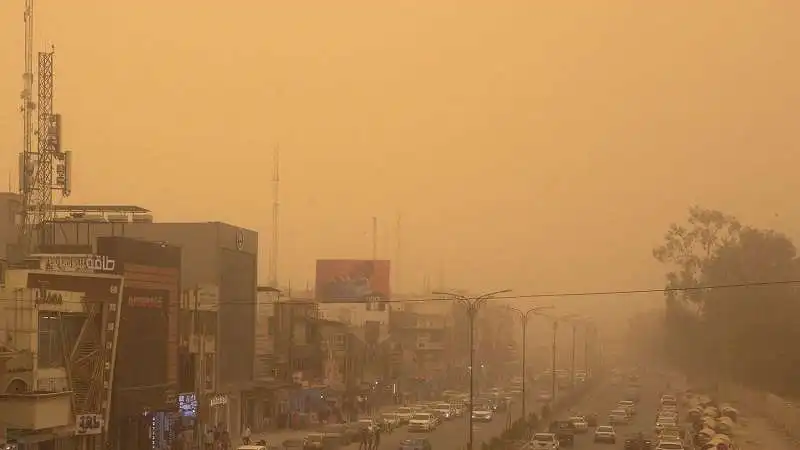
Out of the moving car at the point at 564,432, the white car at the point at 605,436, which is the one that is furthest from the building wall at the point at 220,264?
the white car at the point at 605,436

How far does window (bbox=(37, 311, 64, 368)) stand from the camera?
3947cm

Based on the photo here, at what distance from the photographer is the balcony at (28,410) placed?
3703 centimetres

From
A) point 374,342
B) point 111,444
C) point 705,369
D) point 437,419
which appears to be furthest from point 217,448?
point 705,369

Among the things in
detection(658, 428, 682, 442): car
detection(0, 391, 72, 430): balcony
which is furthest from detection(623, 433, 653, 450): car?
detection(0, 391, 72, 430): balcony

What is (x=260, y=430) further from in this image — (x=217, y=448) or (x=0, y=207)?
(x=0, y=207)

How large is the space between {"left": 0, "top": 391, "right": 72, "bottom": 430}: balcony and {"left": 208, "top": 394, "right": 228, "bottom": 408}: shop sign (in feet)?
66.5

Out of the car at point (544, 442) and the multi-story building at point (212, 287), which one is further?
the multi-story building at point (212, 287)

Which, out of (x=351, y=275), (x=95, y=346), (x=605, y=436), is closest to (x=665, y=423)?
(x=605, y=436)

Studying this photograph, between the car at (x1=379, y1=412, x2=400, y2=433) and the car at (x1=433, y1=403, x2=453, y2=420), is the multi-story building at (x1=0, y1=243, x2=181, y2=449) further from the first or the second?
the car at (x1=433, y1=403, x2=453, y2=420)

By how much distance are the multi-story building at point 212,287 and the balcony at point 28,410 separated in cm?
1692

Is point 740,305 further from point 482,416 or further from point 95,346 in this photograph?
point 95,346

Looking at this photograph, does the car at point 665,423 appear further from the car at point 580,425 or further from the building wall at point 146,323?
the building wall at point 146,323

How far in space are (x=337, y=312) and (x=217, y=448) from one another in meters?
86.8

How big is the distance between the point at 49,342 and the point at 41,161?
14.1 metres
